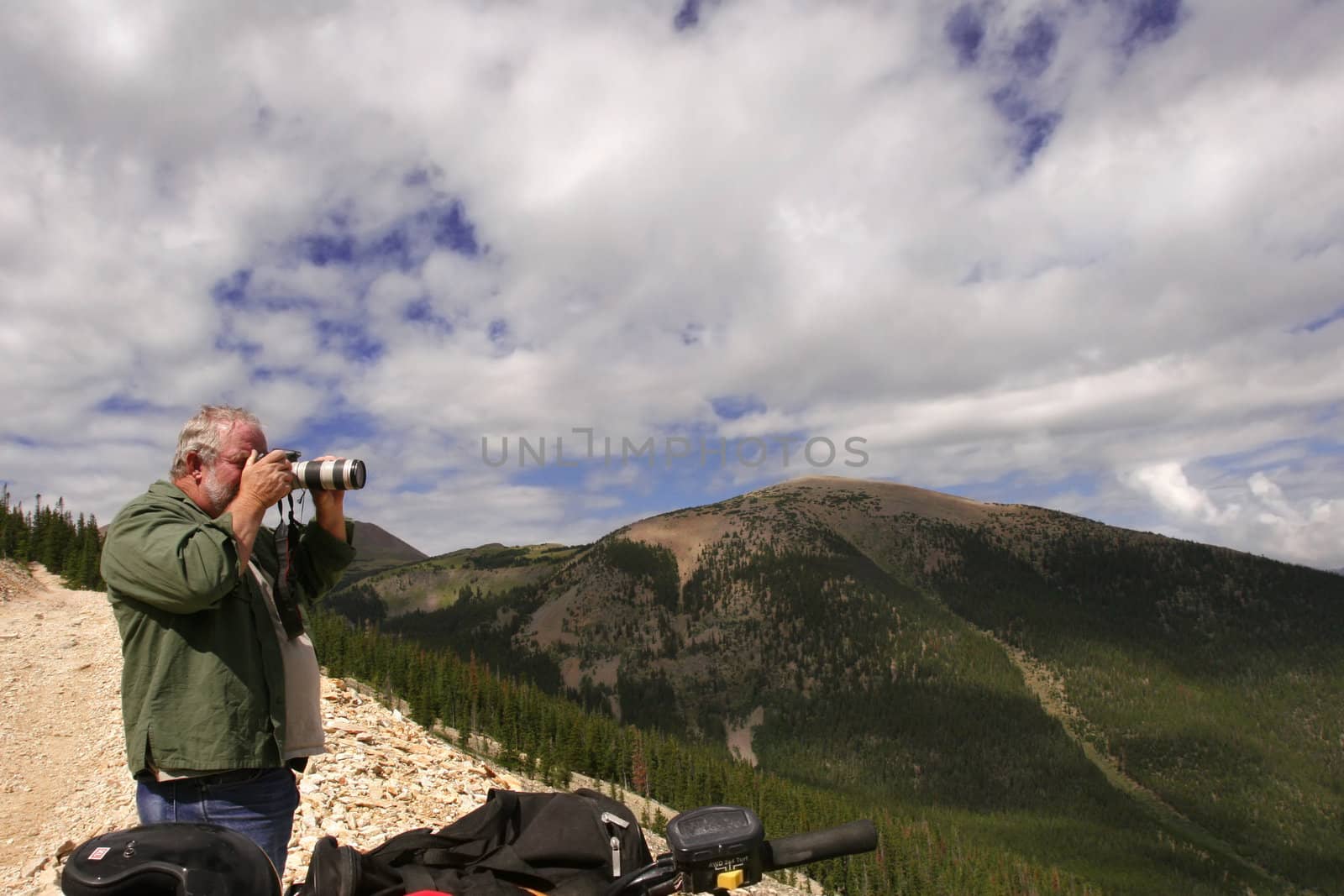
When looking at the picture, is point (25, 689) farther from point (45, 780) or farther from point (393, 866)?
point (393, 866)

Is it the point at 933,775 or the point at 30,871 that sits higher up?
the point at 30,871

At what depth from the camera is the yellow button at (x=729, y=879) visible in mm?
2115

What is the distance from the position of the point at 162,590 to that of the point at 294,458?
0.89m

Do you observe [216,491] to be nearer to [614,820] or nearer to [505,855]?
[505,855]

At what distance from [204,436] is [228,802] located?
1587 millimetres

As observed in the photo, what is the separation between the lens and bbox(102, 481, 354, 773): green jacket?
2.99 meters

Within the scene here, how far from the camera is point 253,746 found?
3.24 metres

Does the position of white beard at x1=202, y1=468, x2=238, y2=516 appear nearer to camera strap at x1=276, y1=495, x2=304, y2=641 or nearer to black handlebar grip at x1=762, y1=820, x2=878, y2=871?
camera strap at x1=276, y1=495, x2=304, y2=641

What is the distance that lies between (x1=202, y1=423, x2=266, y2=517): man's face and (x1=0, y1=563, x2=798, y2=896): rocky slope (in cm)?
691

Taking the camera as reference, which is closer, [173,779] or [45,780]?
[173,779]

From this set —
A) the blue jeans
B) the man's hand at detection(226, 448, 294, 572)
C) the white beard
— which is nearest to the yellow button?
the blue jeans

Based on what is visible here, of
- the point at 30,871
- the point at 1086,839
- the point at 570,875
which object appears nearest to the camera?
the point at 570,875

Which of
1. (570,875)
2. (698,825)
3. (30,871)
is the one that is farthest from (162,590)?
(30,871)

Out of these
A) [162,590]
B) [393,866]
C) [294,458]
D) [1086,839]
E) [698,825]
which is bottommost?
[1086,839]
